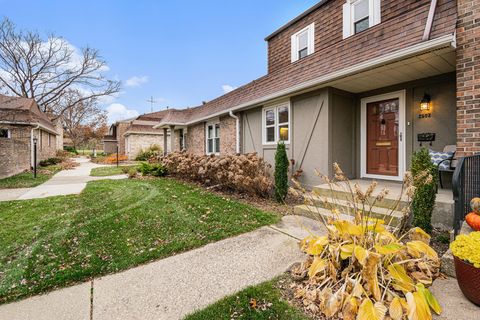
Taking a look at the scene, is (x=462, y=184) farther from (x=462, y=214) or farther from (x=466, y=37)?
(x=466, y=37)

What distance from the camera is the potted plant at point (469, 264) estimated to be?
1980mm

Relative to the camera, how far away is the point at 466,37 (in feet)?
12.4

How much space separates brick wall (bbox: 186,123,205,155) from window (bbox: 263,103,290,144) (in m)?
5.11

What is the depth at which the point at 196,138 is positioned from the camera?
521 inches

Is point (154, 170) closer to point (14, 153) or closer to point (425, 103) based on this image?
point (14, 153)

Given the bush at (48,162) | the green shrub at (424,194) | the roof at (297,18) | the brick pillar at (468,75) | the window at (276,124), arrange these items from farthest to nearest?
1. the bush at (48,162)
2. the roof at (297,18)
3. the window at (276,124)
4. the brick pillar at (468,75)
5. the green shrub at (424,194)

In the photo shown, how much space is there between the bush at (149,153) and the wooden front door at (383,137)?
16.7 m

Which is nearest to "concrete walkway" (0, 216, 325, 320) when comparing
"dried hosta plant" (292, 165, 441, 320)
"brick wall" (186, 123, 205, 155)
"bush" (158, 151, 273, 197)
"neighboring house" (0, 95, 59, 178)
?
"dried hosta plant" (292, 165, 441, 320)

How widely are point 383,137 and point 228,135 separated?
19.5 feet

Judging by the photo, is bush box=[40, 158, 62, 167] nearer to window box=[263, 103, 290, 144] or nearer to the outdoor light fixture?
window box=[263, 103, 290, 144]

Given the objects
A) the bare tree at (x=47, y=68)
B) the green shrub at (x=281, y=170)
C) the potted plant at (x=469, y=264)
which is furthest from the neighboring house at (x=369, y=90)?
the bare tree at (x=47, y=68)

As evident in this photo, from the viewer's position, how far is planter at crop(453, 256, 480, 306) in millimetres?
1989

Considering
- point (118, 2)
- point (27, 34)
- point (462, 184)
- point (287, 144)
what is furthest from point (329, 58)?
point (27, 34)

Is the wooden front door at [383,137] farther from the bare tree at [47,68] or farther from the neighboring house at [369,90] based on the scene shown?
the bare tree at [47,68]
